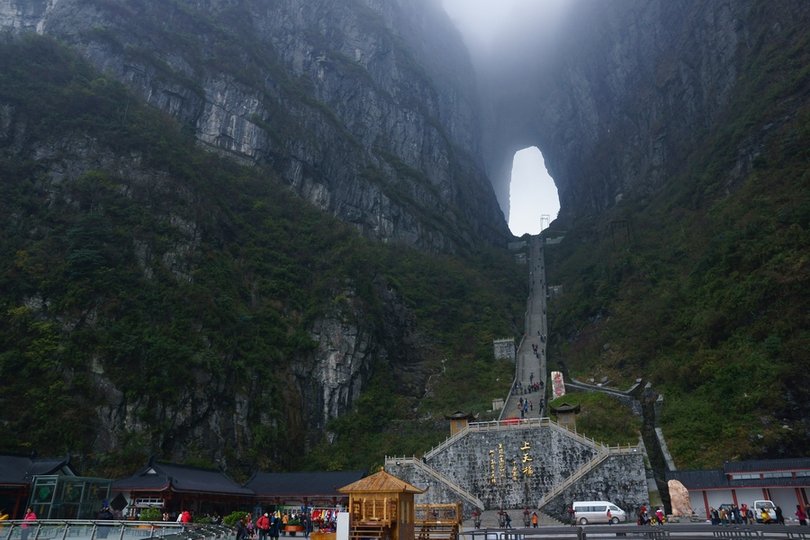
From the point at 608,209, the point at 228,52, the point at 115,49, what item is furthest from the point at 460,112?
the point at 115,49

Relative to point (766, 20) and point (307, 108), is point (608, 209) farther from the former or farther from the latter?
point (307, 108)

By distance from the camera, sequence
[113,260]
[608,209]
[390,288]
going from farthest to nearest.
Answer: [608,209] → [390,288] → [113,260]

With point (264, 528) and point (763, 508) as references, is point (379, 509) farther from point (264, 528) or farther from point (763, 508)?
point (763, 508)

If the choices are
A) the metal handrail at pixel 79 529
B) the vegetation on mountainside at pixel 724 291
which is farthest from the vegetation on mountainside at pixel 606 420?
the metal handrail at pixel 79 529

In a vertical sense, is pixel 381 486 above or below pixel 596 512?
above

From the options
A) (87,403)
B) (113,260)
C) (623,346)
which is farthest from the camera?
(623,346)

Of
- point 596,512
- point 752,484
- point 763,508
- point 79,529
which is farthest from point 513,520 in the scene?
point 79,529
